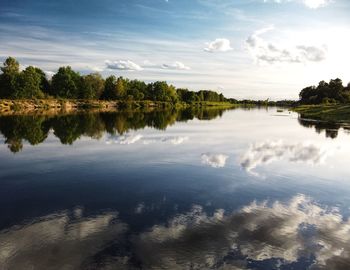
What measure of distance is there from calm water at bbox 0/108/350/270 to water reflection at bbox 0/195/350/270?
0.04 meters

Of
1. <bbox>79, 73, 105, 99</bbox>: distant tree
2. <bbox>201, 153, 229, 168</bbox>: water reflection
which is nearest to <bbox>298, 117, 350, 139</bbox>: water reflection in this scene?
<bbox>201, 153, 229, 168</bbox>: water reflection

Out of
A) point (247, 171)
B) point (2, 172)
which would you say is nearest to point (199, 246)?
point (247, 171)

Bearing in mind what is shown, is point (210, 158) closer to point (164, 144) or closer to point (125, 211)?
point (164, 144)

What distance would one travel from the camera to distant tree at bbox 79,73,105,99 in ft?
543

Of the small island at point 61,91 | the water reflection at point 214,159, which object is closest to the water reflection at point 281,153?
the water reflection at point 214,159

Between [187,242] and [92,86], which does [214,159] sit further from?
[92,86]

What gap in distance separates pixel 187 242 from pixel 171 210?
11.6 ft

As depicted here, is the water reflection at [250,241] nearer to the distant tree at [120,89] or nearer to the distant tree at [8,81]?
the distant tree at [8,81]

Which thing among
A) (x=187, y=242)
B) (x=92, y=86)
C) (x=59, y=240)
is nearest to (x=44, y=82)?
(x=92, y=86)

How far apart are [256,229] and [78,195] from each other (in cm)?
942

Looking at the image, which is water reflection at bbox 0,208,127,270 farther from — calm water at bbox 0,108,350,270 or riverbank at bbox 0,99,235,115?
riverbank at bbox 0,99,235,115

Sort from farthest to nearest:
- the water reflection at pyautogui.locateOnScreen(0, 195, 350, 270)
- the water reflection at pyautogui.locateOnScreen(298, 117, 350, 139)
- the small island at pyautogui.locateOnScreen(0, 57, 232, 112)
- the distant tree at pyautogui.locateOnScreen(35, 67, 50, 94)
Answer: the distant tree at pyautogui.locateOnScreen(35, 67, 50, 94) → the small island at pyautogui.locateOnScreen(0, 57, 232, 112) → the water reflection at pyautogui.locateOnScreen(298, 117, 350, 139) → the water reflection at pyautogui.locateOnScreen(0, 195, 350, 270)

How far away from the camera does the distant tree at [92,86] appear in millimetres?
165500

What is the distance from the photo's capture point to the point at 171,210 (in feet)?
54.1
